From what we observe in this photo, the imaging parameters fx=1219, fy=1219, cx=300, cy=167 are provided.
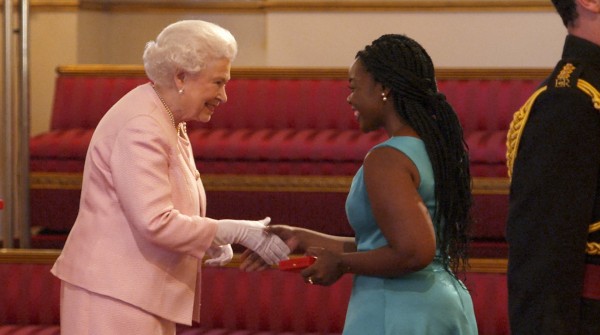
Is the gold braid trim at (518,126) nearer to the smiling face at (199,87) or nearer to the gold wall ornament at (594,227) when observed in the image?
the gold wall ornament at (594,227)

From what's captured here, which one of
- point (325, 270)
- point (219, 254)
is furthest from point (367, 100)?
point (219, 254)

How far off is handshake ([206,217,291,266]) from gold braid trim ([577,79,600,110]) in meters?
1.18

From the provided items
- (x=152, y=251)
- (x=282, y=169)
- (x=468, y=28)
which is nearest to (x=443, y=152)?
(x=152, y=251)

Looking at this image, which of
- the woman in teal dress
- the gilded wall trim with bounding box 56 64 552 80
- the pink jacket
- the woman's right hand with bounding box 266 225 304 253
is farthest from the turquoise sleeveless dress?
the gilded wall trim with bounding box 56 64 552 80

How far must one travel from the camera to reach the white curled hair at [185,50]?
3.17m

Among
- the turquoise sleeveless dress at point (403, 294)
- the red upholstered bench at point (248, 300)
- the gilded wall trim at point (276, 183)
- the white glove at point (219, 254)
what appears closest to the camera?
the turquoise sleeveless dress at point (403, 294)

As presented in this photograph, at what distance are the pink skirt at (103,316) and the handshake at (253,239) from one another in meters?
0.28

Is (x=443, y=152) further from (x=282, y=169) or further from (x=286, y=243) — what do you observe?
(x=282, y=169)

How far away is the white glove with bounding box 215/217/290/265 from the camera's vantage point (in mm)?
3205

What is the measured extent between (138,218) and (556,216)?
1.20 metres

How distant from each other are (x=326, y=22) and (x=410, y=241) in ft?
15.9

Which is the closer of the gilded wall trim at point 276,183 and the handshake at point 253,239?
the handshake at point 253,239

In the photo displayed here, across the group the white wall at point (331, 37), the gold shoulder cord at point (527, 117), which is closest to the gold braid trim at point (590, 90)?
the gold shoulder cord at point (527, 117)

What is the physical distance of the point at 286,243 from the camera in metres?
3.25
